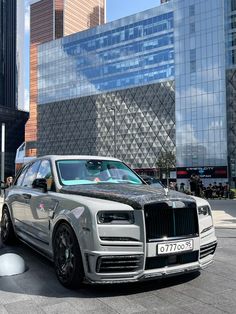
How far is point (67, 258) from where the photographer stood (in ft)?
16.3

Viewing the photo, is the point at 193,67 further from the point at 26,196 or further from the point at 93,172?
the point at 93,172

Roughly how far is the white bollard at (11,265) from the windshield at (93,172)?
1.37 meters

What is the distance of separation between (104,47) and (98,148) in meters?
27.0

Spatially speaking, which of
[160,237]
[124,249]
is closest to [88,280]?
[124,249]

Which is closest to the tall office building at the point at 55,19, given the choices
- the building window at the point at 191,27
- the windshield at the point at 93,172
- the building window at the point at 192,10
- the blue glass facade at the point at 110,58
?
the blue glass facade at the point at 110,58

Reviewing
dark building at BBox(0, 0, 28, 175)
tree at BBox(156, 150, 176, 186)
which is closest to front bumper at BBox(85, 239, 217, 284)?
tree at BBox(156, 150, 176, 186)

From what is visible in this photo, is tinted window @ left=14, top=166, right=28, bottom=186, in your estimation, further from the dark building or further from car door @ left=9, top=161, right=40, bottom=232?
the dark building

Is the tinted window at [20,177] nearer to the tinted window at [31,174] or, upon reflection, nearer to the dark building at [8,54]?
the tinted window at [31,174]

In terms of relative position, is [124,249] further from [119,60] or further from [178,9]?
[119,60]

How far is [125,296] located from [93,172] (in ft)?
7.18

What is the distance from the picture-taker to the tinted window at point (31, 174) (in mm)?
7084

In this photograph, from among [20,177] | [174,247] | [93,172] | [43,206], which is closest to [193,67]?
[20,177]

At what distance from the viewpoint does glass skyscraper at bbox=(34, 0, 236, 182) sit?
275 feet

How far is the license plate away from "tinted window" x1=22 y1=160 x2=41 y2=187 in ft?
10.5
